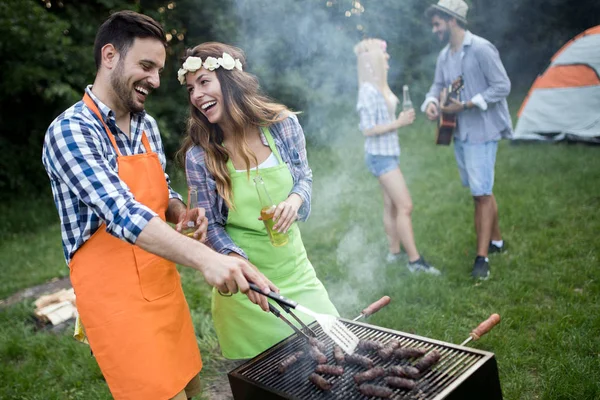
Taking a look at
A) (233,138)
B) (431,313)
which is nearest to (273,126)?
(233,138)

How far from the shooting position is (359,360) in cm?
235

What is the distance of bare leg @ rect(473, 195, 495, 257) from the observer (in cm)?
493

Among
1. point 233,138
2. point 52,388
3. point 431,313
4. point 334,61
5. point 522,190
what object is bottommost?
point 52,388

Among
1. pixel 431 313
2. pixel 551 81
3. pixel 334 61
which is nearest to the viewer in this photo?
pixel 431 313

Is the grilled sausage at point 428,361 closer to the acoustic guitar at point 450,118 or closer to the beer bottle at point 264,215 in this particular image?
the beer bottle at point 264,215

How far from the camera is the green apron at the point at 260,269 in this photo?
2.81m

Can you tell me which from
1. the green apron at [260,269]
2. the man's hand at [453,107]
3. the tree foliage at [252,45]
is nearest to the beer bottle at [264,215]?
the green apron at [260,269]

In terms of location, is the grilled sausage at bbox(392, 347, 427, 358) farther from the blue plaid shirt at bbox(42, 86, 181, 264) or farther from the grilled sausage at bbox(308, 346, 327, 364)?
the blue plaid shirt at bbox(42, 86, 181, 264)

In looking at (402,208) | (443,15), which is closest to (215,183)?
(402,208)

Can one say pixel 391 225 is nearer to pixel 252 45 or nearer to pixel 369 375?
pixel 369 375

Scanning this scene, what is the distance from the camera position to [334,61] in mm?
9805

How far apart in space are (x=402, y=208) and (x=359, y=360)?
3.14m

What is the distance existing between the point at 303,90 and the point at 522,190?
4.85m

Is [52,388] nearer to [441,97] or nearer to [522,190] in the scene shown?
[441,97]
